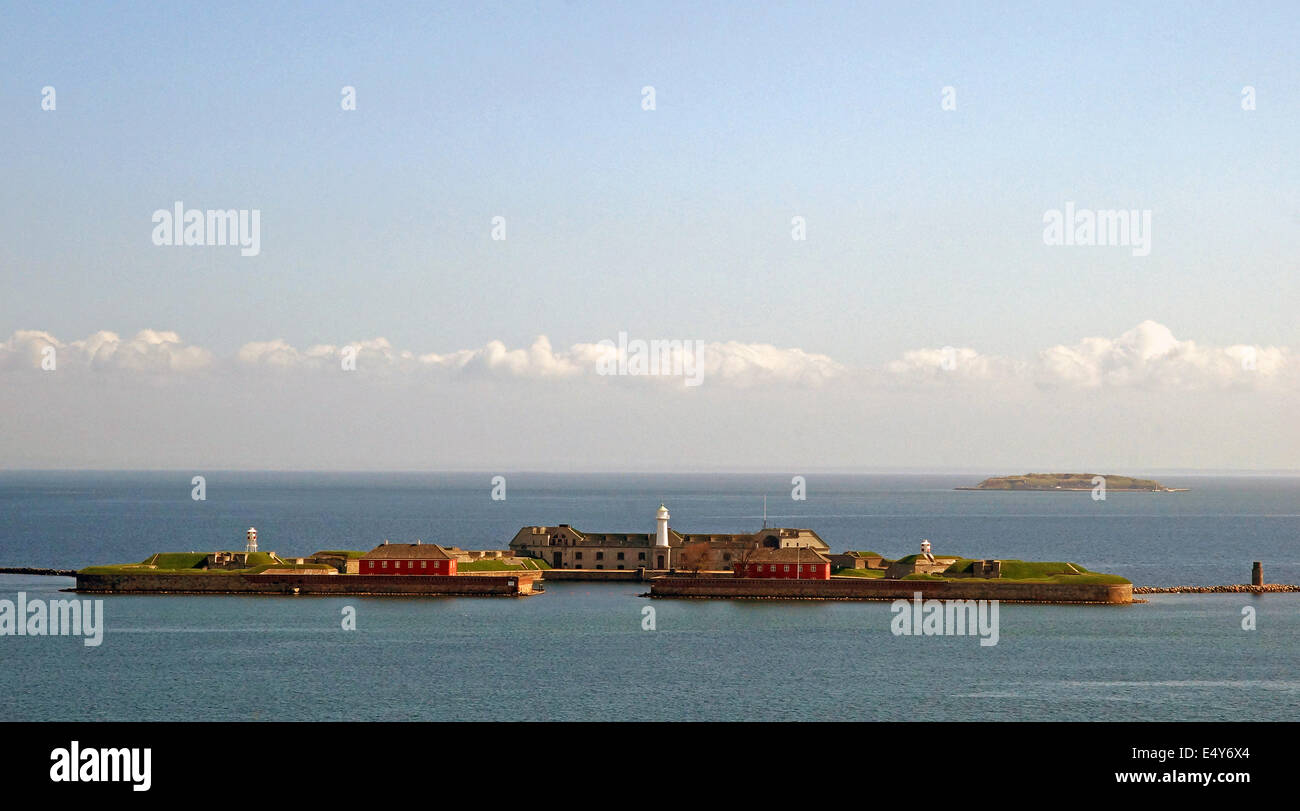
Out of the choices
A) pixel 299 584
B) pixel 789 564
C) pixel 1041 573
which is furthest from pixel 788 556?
pixel 299 584

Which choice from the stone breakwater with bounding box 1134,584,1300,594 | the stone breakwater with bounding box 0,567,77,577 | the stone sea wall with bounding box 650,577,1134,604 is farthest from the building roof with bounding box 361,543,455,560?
the stone breakwater with bounding box 1134,584,1300,594

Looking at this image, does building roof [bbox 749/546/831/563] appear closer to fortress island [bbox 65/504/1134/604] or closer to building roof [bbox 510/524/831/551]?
fortress island [bbox 65/504/1134/604]

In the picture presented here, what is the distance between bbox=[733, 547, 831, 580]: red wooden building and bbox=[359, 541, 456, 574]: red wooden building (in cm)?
2471

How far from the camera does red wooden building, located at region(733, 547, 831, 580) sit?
112875 mm

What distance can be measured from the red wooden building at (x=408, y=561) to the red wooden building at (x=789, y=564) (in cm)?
2471

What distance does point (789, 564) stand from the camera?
113m

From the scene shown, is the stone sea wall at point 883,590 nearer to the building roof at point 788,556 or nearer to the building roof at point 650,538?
the building roof at point 788,556

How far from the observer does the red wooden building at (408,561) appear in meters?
115
